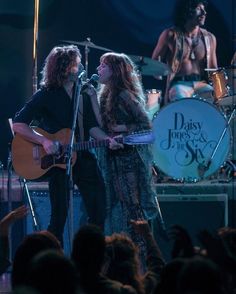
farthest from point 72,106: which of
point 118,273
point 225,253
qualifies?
point 225,253

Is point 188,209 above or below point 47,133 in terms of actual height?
below

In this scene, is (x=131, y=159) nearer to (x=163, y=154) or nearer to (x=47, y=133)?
(x=47, y=133)

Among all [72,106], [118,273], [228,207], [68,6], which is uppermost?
[68,6]

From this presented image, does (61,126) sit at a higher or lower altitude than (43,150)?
higher

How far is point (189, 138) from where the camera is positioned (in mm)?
10484

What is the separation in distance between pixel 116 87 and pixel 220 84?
3.17m

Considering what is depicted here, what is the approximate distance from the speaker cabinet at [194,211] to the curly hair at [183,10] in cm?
388

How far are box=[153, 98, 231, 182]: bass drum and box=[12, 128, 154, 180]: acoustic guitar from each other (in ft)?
6.49

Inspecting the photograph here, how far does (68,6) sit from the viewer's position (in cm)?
1312

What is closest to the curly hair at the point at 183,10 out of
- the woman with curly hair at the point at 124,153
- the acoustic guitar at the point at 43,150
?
the woman with curly hair at the point at 124,153

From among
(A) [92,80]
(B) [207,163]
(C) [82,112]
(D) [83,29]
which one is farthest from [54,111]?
(D) [83,29]

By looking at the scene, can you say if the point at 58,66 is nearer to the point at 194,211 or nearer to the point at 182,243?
the point at 194,211

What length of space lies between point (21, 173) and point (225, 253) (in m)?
4.24

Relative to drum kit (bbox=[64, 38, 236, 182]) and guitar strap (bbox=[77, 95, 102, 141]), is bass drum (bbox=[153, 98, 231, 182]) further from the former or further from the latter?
guitar strap (bbox=[77, 95, 102, 141])
